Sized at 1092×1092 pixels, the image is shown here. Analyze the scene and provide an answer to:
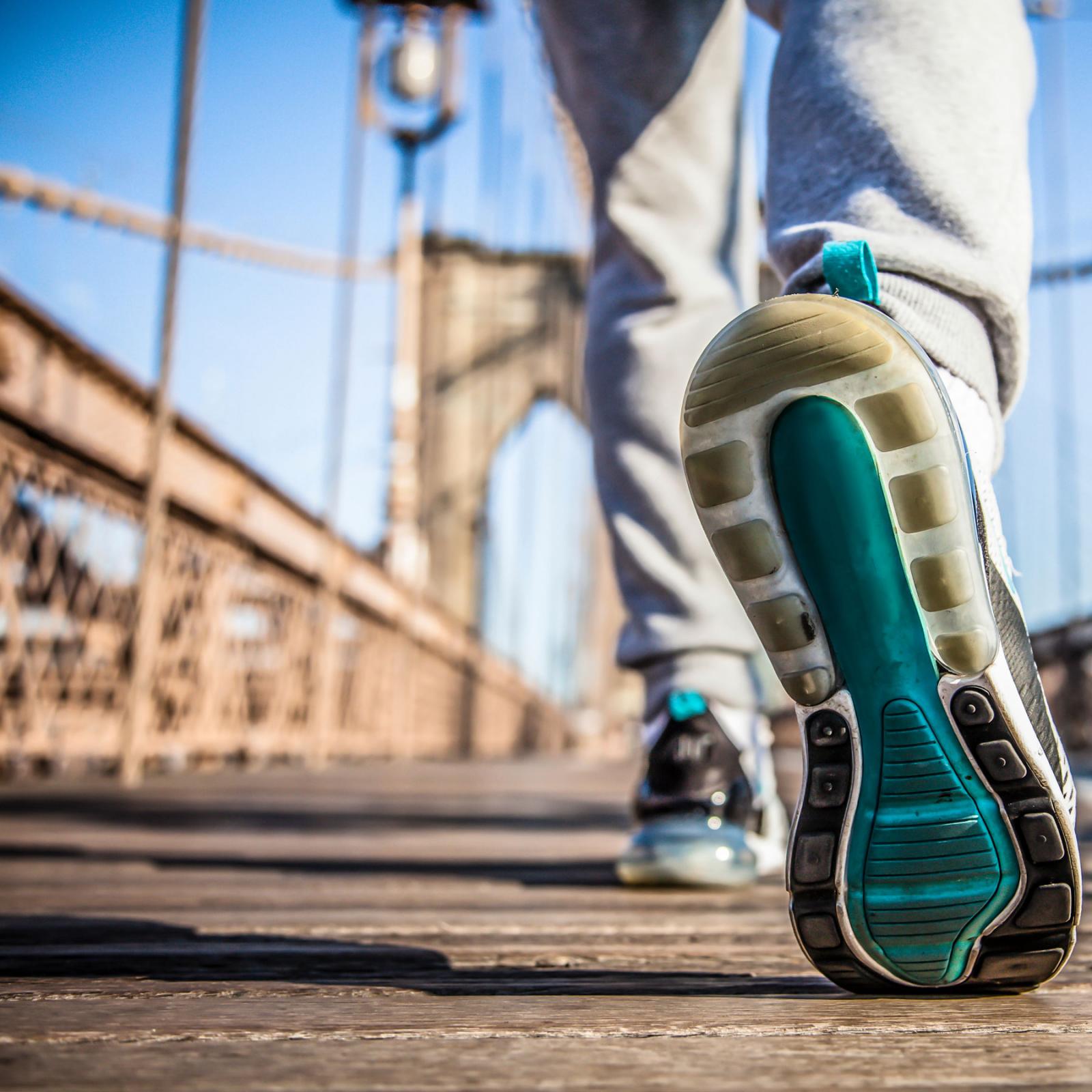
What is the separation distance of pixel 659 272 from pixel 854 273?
1.25 ft

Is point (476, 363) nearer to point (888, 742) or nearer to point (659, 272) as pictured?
point (659, 272)

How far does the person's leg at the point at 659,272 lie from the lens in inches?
27.0

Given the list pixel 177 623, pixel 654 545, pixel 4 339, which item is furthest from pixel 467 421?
pixel 654 545

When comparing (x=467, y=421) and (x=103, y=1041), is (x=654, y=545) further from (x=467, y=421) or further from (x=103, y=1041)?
(x=467, y=421)

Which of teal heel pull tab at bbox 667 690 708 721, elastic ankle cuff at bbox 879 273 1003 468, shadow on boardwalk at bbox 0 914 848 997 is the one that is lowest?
shadow on boardwalk at bbox 0 914 848 997

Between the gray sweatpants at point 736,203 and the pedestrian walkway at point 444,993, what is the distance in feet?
0.61

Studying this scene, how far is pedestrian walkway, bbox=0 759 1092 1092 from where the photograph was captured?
24 centimetres

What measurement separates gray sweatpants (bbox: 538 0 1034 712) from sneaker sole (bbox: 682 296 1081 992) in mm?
75

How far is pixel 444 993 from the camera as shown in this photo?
1.14 ft

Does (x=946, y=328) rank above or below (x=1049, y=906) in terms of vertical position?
above

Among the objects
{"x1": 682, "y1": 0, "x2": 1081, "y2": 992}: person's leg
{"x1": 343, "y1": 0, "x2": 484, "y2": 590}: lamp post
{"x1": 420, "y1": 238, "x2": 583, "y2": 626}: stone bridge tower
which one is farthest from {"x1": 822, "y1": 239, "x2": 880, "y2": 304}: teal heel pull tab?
{"x1": 420, "y1": 238, "x2": 583, "y2": 626}: stone bridge tower

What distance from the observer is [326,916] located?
0.53m

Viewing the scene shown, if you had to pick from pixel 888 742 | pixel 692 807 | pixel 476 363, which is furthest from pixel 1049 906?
pixel 476 363

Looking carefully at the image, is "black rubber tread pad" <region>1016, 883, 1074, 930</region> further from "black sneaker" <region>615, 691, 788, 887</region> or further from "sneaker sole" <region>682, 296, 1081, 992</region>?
"black sneaker" <region>615, 691, 788, 887</region>
